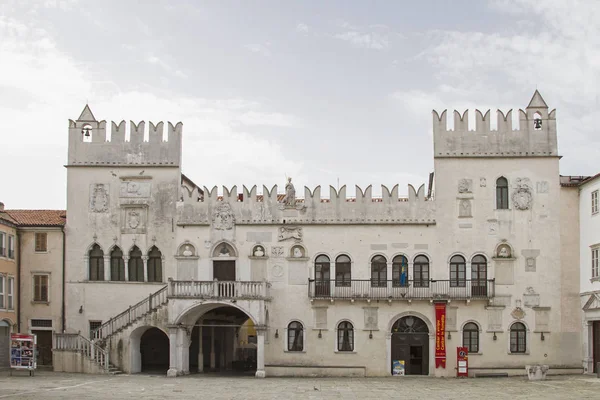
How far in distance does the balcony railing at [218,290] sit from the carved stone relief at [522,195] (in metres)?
14.8

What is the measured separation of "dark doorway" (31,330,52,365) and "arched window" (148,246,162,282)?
6.77 meters

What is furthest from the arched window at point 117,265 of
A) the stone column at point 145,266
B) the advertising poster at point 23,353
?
the advertising poster at point 23,353

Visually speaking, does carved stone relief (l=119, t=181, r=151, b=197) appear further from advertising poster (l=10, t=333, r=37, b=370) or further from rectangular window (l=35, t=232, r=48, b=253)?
advertising poster (l=10, t=333, r=37, b=370)

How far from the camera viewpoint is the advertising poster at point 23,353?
137 ft

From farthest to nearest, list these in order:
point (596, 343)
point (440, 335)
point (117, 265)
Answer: point (117, 265)
point (440, 335)
point (596, 343)

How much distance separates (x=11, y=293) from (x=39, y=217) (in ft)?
16.1

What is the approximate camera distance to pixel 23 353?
137 feet

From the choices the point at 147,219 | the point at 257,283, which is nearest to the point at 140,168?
the point at 147,219

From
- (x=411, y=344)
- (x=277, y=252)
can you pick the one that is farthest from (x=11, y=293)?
(x=411, y=344)

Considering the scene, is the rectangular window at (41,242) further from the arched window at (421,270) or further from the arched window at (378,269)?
the arched window at (421,270)

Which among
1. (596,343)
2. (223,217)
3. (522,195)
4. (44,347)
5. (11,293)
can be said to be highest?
(522,195)

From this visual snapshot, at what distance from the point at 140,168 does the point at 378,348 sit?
55.8 ft

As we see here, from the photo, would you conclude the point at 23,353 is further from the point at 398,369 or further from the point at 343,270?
the point at 398,369

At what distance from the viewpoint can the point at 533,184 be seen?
4769 cm
